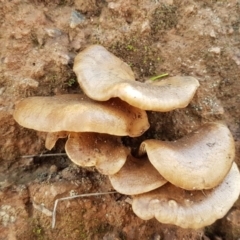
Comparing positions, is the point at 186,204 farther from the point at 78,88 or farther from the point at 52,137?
the point at 78,88

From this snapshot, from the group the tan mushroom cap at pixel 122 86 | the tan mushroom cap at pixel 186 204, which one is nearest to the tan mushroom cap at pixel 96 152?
the tan mushroom cap at pixel 186 204

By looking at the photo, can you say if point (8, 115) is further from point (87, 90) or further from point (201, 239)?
point (201, 239)

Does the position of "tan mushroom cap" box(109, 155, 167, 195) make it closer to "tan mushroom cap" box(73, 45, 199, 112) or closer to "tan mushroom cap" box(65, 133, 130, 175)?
"tan mushroom cap" box(65, 133, 130, 175)

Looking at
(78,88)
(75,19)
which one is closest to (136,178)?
(78,88)

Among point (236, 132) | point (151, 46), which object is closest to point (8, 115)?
point (151, 46)

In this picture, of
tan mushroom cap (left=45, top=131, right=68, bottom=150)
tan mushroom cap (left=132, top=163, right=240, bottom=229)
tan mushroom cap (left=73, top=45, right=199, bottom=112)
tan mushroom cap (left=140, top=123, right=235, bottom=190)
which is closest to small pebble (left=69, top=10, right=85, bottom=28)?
tan mushroom cap (left=73, top=45, right=199, bottom=112)

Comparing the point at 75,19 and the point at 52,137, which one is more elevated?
the point at 75,19
